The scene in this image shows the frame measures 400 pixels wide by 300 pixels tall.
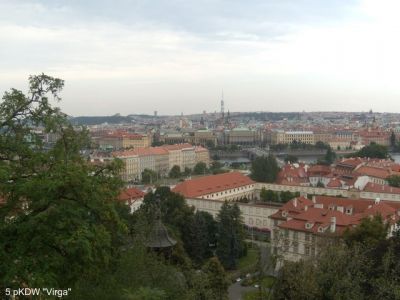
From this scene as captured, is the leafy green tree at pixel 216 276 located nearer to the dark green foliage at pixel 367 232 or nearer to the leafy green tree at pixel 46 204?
the dark green foliage at pixel 367 232

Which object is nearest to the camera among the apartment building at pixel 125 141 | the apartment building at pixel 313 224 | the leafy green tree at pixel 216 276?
the leafy green tree at pixel 216 276

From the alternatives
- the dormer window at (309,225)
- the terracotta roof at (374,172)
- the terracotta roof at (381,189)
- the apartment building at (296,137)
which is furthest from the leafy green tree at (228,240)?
the apartment building at (296,137)

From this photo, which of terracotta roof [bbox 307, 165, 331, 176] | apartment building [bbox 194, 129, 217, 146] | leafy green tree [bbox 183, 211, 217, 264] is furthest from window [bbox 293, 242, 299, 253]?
apartment building [bbox 194, 129, 217, 146]

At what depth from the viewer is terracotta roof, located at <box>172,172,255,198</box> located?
31.6 metres

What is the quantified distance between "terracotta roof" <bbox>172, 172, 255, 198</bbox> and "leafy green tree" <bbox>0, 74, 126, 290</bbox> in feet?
80.5

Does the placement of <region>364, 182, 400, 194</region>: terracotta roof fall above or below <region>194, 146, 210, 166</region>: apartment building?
above

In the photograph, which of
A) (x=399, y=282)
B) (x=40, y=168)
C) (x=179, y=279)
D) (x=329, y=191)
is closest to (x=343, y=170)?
(x=329, y=191)

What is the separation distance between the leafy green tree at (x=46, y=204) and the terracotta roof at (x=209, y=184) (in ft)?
80.5

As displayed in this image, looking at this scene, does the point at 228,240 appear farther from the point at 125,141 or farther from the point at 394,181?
the point at 125,141

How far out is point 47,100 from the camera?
6.66 metres

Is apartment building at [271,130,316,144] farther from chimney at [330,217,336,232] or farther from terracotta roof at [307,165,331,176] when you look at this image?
chimney at [330,217,336,232]

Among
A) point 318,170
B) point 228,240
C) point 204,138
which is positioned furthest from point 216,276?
point 204,138

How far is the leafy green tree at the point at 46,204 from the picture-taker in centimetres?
509

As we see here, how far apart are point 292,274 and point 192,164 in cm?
5871
